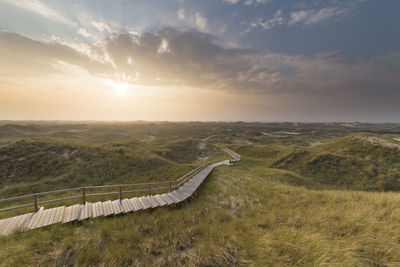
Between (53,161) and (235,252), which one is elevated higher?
(235,252)

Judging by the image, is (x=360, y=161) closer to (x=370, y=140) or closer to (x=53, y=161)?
(x=370, y=140)

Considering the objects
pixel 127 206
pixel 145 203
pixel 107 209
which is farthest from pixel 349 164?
pixel 107 209

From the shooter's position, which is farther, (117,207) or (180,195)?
(180,195)

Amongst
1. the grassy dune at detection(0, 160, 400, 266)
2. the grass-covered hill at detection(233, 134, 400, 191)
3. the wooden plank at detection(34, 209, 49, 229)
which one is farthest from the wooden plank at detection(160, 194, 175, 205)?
the grass-covered hill at detection(233, 134, 400, 191)

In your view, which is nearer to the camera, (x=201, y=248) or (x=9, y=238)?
(x=201, y=248)

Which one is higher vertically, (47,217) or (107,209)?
(47,217)

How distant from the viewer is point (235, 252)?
406 centimetres

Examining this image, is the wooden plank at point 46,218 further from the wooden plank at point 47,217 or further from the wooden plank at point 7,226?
the wooden plank at point 7,226

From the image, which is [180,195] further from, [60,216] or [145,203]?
[60,216]

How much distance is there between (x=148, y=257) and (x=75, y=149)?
3006cm

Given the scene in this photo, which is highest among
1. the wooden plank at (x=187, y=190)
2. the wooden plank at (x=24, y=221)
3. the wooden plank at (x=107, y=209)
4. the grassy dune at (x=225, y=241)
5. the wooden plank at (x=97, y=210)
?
the grassy dune at (x=225, y=241)

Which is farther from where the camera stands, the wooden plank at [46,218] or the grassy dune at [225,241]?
the wooden plank at [46,218]

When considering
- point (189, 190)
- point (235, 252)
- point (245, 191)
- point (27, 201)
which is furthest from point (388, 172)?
point (27, 201)

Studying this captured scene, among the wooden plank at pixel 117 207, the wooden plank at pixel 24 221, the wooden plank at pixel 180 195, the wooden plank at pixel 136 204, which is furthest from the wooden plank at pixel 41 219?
the wooden plank at pixel 180 195
